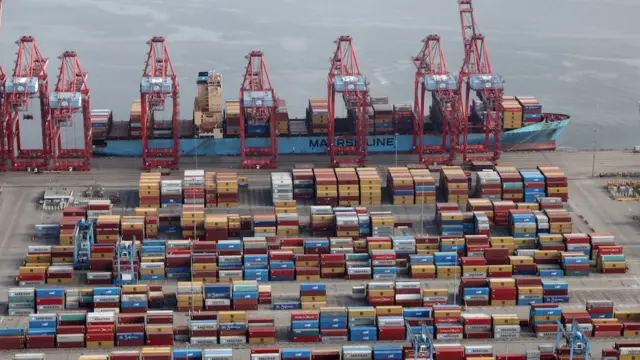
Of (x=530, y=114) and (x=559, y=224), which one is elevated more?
(x=530, y=114)

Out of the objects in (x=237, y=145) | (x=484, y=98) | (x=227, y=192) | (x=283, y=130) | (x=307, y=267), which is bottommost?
(x=307, y=267)

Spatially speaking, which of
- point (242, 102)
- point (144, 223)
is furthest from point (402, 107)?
point (144, 223)

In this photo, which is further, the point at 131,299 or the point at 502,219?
the point at 502,219

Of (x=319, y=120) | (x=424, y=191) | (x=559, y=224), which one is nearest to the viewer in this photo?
(x=559, y=224)

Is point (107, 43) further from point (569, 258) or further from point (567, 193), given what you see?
point (569, 258)

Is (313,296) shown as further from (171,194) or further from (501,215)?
(171,194)

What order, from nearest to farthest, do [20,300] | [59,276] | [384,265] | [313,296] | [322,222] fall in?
[20,300] → [313,296] → [59,276] → [384,265] → [322,222]

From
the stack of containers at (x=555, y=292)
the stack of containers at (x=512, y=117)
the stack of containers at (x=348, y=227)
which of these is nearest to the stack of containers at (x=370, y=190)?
the stack of containers at (x=348, y=227)

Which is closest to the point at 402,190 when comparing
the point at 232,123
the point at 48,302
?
the point at 232,123
